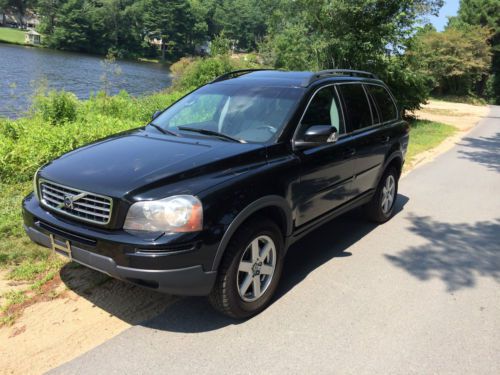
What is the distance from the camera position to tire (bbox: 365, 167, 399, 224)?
5723 mm

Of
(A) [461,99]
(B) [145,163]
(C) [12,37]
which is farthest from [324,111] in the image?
(C) [12,37]

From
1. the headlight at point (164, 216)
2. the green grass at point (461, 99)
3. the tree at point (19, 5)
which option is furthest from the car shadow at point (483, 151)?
the tree at point (19, 5)

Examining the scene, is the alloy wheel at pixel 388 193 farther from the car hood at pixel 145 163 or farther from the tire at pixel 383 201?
the car hood at pixel 145 163

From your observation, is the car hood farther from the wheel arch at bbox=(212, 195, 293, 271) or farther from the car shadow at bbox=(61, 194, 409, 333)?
the car shadow at bbox=(61, 194, 409, 333)

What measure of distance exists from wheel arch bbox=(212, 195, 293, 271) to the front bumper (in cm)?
11

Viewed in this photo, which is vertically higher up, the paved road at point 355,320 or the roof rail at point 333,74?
the roof rail at point 333,74

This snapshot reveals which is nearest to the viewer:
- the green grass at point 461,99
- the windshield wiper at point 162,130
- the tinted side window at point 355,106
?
the windshield wiper at point 162,130

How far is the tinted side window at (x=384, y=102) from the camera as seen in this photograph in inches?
219

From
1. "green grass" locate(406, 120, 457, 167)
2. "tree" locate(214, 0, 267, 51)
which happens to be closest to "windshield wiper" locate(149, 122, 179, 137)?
"green grass" locate(406, 120, 457, 167)

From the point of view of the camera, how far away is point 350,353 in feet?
10.5

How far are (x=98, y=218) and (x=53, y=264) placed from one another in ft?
4.62

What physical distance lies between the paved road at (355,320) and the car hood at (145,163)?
3.60 feet

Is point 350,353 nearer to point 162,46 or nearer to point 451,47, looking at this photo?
point 451,47

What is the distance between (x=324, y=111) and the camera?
4.39m
